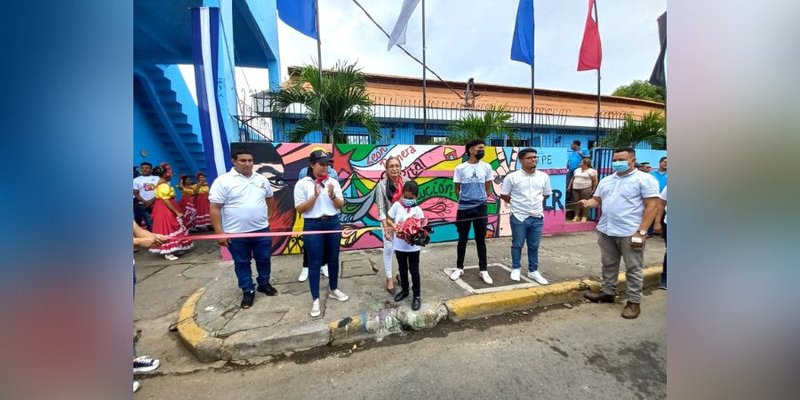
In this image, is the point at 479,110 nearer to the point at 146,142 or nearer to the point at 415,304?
the point at 415,304

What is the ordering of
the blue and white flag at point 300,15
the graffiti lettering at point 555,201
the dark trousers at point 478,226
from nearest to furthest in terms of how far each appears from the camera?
the dark trousers at point 478,226 → the blue and white flag at point 300,15 → the graffiti lettering at point 555,201

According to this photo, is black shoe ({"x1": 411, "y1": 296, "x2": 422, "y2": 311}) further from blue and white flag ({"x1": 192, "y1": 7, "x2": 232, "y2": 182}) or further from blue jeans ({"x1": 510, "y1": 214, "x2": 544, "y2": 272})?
blue and white flag ({"x1": 192, "y1": 7, "x2": 232, "y2": 182})

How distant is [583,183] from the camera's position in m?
7.25

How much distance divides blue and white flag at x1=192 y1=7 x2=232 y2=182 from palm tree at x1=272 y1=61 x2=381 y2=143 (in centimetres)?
168

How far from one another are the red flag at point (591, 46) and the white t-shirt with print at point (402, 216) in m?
7.57

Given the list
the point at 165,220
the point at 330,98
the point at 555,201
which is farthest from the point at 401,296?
the point at 165,220

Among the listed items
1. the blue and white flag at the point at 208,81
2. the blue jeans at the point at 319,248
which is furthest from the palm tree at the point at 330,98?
the blue jeans at the point at 319,248

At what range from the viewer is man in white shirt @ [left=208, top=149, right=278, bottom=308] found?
3307 millimetres

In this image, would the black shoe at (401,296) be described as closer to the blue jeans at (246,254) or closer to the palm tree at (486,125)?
the blue jeans at (246,254)

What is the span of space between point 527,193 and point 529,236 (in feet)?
1.97

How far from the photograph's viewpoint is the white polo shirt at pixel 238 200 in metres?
3.30

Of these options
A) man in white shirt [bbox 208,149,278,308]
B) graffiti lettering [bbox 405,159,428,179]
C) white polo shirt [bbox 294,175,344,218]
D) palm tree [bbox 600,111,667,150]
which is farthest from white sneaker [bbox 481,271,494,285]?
palm tree [bbox 600,111,667,150]
